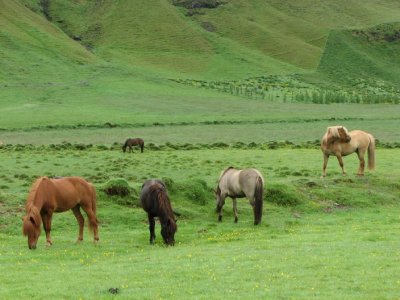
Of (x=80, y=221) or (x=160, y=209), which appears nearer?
(x=160, y=209)

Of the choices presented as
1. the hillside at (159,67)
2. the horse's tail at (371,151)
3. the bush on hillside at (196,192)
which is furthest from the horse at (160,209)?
the hillside at (159,67)

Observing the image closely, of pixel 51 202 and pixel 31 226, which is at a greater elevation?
pixel 51 202

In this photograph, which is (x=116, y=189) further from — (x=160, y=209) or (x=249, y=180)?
(x=160, y=209)

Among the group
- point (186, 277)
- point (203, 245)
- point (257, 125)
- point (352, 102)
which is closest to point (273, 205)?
point (203, 245)

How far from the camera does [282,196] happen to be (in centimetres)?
2639

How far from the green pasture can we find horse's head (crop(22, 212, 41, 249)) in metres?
0.46

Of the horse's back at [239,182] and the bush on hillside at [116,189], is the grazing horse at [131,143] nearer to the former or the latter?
the bush on hillside at [116,189]

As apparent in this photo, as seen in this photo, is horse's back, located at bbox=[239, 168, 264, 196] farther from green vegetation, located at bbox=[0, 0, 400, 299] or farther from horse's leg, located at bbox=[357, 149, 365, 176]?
horse's leg, located at bbox=[357, 149, 365, 176]

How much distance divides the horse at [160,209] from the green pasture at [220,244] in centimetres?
50

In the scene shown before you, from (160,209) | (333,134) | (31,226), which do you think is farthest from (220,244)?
(333,134)

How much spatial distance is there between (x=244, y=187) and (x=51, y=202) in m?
7.69

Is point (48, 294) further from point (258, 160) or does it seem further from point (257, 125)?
point (257, 125)

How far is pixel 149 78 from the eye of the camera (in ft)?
404

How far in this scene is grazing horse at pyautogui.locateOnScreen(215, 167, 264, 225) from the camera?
22188mm
